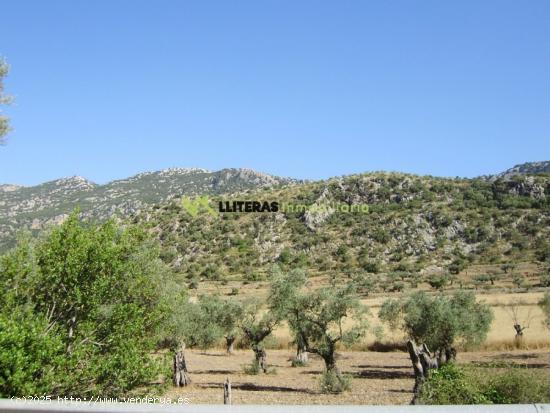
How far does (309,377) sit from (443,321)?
8409 mm

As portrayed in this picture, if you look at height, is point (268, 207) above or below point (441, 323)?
above

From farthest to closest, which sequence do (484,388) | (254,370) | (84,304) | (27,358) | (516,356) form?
(516,356) → (254,370) → (484,388) → (84,304) → (27,358)

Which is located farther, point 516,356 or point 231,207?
point 231,207

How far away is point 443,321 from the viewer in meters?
29.6

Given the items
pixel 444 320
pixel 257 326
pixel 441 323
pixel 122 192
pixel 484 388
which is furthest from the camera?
pixel 122 192

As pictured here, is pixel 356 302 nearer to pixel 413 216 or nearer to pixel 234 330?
pixel 234 330

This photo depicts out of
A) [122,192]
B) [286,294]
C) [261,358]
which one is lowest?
[261,358]

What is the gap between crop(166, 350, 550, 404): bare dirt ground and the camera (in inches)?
Result: 870

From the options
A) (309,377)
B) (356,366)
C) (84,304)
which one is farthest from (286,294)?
(84,304)

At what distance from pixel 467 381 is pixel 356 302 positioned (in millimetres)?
14727

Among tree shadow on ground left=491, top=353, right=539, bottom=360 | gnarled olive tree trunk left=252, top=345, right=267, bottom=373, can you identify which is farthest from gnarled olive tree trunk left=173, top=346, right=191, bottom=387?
tree shadow on ground left=491, top=353, right=539, bottom=360

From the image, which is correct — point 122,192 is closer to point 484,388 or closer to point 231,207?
point 231,207

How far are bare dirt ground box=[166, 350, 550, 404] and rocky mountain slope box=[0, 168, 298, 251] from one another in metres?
113

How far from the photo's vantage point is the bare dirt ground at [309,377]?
22.1 m
